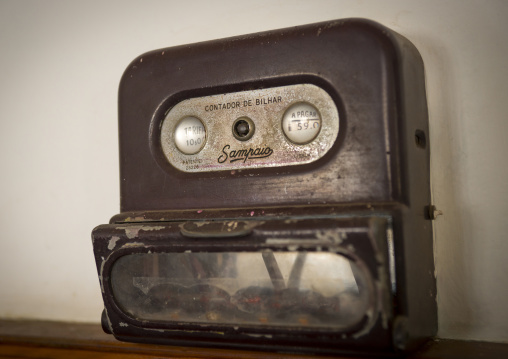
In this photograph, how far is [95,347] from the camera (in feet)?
3.69

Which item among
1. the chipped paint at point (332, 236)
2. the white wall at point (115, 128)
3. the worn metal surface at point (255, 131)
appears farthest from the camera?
the white wall at point (115, 128)

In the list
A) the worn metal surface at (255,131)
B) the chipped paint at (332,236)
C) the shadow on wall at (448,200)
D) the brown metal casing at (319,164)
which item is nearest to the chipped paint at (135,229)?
the brown metal casing at (319,164)

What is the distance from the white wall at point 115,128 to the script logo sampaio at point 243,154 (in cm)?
35

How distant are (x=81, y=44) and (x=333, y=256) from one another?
0.96 metres

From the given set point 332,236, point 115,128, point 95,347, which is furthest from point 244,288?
point 115,128

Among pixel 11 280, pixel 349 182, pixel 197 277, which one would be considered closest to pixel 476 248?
pixel 349 182

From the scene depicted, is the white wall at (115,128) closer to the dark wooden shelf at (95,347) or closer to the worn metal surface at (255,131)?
the dark wooden shelf at (95,347)

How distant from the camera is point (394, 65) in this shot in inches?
35.4

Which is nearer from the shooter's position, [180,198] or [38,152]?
[180,198]

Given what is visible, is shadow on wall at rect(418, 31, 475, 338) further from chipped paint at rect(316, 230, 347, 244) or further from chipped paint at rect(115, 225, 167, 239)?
chipped paint at rect(115, 225, 167, 239)

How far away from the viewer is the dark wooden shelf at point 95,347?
0.95 meters

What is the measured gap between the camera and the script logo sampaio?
1.00 metres

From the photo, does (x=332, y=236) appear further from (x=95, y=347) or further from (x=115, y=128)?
(x=115, y=128)

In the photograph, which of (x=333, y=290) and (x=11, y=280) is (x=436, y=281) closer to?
(x=333, y=290)
